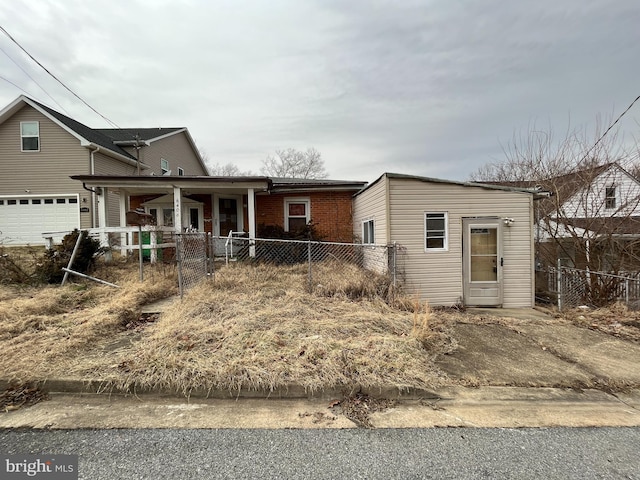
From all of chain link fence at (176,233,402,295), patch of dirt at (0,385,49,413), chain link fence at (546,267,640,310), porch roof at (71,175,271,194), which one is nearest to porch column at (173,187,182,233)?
porch roof at (71,175,271,194)

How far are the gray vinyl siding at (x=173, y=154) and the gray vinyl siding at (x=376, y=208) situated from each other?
505 inches

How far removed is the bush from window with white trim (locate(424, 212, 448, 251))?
836 centimetres

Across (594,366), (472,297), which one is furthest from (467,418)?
(472,297)

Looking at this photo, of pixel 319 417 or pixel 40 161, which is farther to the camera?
pixel 40 161

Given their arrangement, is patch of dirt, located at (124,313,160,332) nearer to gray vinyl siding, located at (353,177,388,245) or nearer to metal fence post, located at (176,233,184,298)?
metal fence post, located at (176,233,184,298)

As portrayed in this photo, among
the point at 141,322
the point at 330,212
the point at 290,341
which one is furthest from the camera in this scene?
the point at 330,212

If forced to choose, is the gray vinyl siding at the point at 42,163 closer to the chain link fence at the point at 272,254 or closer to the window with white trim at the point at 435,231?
the chain link fence at the point at 272,254

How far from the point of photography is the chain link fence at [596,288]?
8.59 meters

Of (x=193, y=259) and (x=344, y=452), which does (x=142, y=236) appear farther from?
(x=344, y=452)

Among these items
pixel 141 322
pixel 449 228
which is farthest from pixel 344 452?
pixel 449 228

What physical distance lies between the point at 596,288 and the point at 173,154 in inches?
842

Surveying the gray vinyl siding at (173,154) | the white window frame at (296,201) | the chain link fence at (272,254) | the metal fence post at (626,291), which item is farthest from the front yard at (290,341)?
the gray vinyl siding at (173,154)

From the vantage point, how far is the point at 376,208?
8836mm

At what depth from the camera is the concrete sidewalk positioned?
2.79 meters
